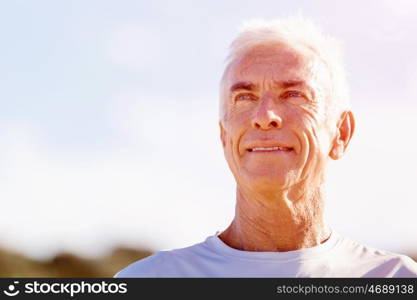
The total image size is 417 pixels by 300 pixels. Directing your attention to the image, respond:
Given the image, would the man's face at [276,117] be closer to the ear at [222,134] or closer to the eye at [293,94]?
the eye at [293,94]

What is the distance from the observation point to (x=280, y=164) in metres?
4.11

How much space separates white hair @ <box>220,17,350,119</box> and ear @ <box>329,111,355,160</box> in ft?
0.25

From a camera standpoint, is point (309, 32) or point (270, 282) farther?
point (309, 32)

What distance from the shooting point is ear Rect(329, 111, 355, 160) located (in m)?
4.57

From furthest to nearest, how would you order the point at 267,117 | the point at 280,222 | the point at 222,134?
the point at 222,134, the point at 280,222, the point at 267,117

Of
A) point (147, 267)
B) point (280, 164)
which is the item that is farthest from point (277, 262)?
point (147, 267)

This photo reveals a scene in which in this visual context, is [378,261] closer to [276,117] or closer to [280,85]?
[276,117]

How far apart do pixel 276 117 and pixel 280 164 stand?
0.30 meters

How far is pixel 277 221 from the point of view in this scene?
14.2 feet

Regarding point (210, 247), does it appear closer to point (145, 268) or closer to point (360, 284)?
point (145, 268)

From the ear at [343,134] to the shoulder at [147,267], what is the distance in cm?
140

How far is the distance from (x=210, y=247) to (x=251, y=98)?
1037mm

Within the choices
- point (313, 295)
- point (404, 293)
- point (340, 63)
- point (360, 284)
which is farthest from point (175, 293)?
point (340, 63)

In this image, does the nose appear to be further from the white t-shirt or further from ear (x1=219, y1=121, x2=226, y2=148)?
the white t-shirt
